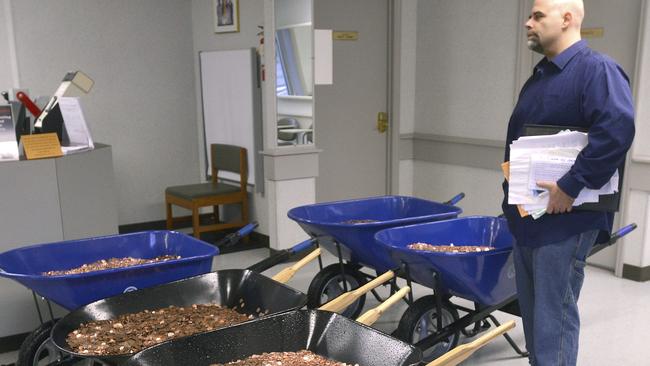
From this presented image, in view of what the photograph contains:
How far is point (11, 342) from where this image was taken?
3.01 metres

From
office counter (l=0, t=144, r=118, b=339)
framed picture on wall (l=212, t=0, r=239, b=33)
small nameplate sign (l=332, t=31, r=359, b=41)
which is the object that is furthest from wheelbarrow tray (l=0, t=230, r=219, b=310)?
framed picture on wall (l=212, t=0, r=239, b=33)

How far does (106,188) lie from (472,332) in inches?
82.3

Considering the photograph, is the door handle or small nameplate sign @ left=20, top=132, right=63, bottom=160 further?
the door handle

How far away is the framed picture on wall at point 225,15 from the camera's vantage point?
16.7 ft

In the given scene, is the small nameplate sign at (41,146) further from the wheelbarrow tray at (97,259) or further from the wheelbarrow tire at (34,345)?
the wheelbarrow tire at (34,345)

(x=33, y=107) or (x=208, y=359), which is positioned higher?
(x=33, y=107)

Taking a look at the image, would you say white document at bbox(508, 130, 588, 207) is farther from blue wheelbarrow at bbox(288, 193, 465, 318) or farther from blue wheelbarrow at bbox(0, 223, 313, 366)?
blue wheelbarrow at bbox(288, 193, 465, 318)

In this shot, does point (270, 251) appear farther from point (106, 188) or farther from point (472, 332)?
point (472, 332)

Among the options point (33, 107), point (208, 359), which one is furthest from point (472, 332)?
point (33, 107)

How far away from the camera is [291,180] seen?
448 centimetres

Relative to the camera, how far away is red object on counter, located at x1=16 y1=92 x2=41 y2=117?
11.0 ft

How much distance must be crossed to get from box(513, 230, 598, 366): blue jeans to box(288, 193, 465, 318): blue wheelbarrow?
Answer: 0.90 metres

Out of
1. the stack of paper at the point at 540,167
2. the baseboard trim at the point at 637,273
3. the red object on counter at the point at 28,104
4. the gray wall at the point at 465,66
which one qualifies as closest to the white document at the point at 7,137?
the red object on counter at the point at 28,104

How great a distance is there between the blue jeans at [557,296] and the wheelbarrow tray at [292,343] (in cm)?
60
